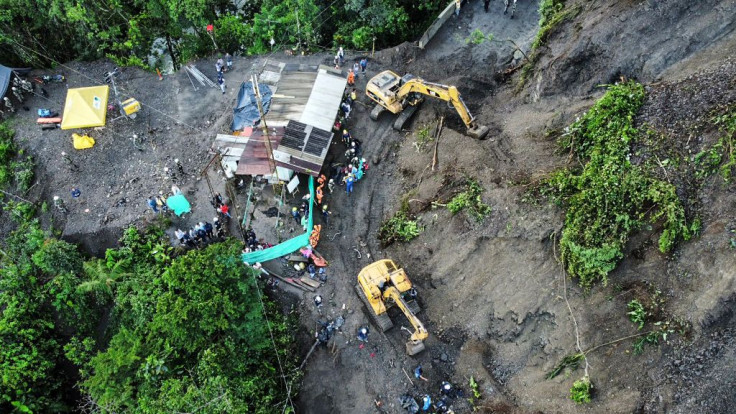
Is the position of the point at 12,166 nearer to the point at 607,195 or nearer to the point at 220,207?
the point at 220,207

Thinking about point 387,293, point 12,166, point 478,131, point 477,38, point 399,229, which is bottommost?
point 12,166

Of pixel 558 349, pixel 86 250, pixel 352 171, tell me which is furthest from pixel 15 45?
pixel 558 349

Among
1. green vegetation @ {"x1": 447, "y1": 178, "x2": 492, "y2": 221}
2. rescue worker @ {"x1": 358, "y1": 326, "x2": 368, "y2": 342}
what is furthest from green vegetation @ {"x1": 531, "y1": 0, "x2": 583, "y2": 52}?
rescue worker @ {"x1": 358, "y1": 326, "x2": 368, "y2": 342}

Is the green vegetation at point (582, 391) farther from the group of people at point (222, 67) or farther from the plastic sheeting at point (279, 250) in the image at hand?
the group of people at point (222, 67)

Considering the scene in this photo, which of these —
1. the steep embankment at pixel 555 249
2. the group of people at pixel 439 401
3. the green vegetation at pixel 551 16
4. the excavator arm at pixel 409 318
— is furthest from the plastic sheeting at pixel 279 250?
the green vegetation at pixel 551 16

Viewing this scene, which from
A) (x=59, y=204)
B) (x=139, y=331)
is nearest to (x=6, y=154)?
(x=59, y=204)

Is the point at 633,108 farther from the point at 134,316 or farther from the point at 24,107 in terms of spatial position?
the point at 24,107
